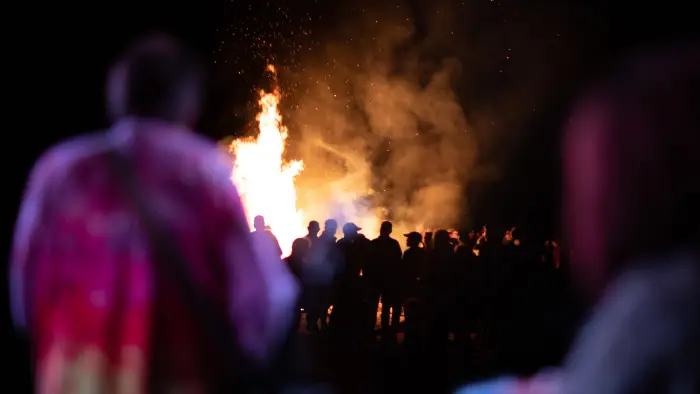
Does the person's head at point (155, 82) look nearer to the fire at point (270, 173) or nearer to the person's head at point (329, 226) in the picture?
the person's head at point (329, 226)

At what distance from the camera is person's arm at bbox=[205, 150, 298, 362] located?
2043 millimetres

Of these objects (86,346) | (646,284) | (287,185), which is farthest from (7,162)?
(287,185)

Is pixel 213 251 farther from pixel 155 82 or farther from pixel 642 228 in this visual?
pixel 642 228

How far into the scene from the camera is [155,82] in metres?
2.10

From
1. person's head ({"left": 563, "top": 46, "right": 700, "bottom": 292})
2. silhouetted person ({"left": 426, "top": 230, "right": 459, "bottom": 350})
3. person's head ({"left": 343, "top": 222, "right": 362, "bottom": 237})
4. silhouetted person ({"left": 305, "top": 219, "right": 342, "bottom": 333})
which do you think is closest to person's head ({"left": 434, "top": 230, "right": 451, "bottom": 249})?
silhouetted person ({"left": 426, "top": 230, "right": 459, "bottom": 350})

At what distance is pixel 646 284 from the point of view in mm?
1220

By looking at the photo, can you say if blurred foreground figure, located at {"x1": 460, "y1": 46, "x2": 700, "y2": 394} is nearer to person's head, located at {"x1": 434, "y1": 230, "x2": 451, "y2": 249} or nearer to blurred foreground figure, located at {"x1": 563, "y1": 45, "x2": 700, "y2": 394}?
blurred foreground figure, located at {"x1": 563, "y1": 45, "x2": 700, "y2": 394}

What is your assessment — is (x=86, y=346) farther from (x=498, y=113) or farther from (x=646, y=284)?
(x=498, y=113)

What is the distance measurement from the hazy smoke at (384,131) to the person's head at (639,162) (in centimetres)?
2429

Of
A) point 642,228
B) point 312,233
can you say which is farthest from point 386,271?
point 642,228

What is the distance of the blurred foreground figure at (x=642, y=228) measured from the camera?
1172 millimetres

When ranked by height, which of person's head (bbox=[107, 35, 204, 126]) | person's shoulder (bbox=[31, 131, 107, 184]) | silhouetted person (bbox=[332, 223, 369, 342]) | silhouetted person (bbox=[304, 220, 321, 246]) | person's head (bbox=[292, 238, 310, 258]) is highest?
silhouetted person (bbox=[304, 220, 321, 246])

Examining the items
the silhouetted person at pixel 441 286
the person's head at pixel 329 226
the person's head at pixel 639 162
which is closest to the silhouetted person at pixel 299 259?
the person's head at pixel 329 226

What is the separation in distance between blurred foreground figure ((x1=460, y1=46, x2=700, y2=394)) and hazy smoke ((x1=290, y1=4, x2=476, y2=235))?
79.7 feet
